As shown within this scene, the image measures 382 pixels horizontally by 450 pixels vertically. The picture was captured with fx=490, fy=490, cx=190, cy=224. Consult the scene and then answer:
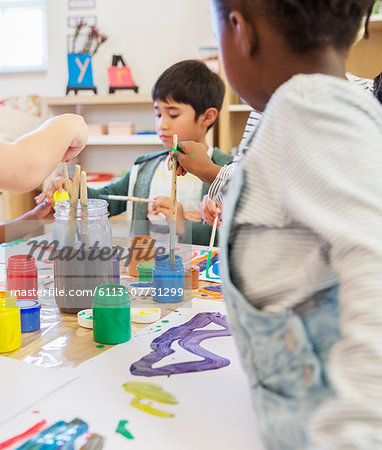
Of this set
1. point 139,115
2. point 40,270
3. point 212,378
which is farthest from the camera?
point 139,115

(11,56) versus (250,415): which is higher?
(11,56)

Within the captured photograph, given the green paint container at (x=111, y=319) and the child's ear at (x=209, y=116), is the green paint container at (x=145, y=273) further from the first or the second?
the child's ear at (x=209, y=116)

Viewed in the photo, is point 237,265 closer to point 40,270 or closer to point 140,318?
point 140,318

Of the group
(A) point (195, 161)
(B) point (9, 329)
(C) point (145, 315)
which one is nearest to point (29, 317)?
(B) point (9, 329)

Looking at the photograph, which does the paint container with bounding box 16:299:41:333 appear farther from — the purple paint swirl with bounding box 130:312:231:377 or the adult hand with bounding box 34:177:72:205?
the adult hand with bounding box 34:177:72:205

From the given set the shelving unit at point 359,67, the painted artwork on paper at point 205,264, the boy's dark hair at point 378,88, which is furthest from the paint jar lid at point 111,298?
the shelving unit at point 359,67

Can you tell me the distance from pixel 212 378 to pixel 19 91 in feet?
8.52

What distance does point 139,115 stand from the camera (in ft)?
8.55

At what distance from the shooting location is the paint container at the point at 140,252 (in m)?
0.96

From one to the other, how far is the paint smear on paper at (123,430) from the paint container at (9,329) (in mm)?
222

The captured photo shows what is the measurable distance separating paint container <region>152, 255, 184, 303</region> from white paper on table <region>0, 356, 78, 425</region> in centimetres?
26

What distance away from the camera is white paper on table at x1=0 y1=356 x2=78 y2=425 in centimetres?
48

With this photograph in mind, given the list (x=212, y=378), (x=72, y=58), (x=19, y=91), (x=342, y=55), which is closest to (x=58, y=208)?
(x=212, y=378)

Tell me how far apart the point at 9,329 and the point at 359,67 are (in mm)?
2029
